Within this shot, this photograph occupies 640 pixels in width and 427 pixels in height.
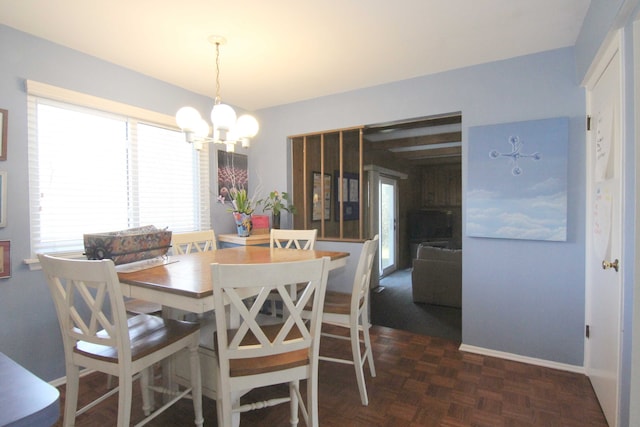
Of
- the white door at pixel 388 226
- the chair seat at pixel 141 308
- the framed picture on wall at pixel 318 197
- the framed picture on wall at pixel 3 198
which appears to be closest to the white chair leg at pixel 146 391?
the chair seat at pixel 141 308

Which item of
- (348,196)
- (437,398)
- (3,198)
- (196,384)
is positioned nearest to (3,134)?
(3,198)

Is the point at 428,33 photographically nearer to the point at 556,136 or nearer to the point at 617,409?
the point at 556,136

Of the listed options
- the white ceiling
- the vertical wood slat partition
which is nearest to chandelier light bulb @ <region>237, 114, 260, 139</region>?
the white ceiling

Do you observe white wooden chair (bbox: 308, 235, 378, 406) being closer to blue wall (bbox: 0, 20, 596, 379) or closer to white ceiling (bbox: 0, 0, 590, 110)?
blue wall (bbox: 0, 20, 596, 379)

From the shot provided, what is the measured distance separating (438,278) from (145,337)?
3.18m

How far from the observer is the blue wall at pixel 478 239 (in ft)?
6.72

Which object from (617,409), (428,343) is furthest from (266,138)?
(617,409)

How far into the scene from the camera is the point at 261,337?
50.6 inches

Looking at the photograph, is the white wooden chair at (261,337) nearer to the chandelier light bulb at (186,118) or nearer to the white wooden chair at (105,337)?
the white wooden chair at (105,337)

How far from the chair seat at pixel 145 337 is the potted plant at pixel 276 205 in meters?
1.80

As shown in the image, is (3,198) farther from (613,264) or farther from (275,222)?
(613,264)

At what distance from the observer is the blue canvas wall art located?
229 centimetres

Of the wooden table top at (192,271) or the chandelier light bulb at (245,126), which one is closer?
the wooden table top at (192,271)

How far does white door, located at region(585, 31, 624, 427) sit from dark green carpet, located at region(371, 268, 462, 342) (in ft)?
3.41
